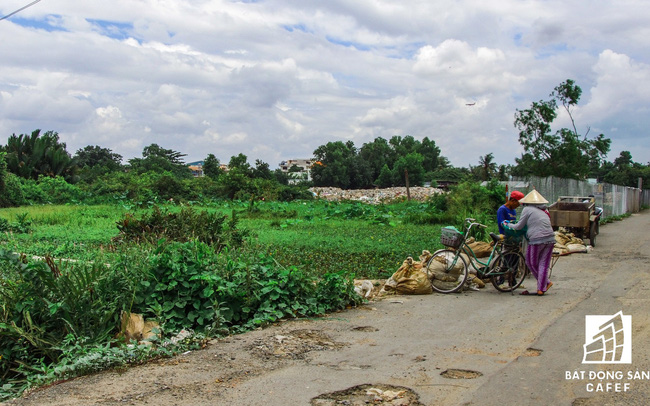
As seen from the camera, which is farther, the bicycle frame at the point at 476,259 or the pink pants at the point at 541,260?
the bicycle frame at the point at 476,259

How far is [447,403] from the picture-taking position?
14.7ft

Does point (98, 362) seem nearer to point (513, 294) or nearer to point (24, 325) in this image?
point (24, 325)

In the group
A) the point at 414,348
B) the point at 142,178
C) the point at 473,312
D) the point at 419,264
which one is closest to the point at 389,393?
the point at 414,348

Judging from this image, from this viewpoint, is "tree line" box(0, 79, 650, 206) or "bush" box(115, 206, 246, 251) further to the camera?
"tree line" box(0, 79, 650, 206)

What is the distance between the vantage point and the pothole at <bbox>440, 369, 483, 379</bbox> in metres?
5.12

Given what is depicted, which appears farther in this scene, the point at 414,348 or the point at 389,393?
the point at 414,348

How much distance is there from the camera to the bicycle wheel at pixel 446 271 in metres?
9.44

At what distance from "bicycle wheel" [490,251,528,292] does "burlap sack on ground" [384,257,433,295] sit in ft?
3.79

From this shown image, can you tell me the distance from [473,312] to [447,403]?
12.0ft

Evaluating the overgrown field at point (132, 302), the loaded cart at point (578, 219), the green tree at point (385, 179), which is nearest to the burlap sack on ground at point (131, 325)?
the overgrown field at point (132, 302)

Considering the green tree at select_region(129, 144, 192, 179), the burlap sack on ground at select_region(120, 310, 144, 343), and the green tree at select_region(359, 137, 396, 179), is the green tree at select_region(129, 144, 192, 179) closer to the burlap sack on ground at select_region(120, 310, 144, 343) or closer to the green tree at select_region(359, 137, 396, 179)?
the green tree at select_region(359, 137, 396, 179)

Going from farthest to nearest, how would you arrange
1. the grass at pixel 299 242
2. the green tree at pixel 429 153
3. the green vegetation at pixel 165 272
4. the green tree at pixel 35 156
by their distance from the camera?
the green tree at pixel 429 153 → the green tree at pixel 35 156 → the grass at pixel 299 242 → the green vegetation at pixel 165 272

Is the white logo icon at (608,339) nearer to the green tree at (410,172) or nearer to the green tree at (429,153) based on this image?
the green tree at (410,172)

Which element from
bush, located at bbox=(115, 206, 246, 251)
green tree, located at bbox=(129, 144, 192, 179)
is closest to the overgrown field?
bush, located at bbox=(115, 206, 246, 251)
